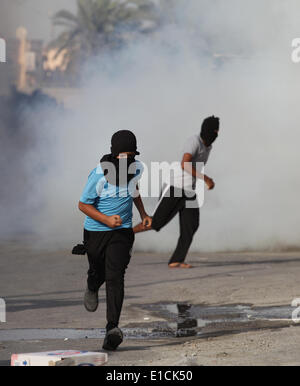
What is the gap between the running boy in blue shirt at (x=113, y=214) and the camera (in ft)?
23.5

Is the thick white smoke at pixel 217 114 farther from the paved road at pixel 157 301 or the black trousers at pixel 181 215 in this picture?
the black trousers at pixel 181 215

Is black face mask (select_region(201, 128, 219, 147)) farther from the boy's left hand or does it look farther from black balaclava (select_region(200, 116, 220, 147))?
the boy's left hand

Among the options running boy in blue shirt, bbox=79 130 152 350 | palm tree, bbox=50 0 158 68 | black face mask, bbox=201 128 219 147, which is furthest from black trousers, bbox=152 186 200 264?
palm tree, bbox=50 0 158 68

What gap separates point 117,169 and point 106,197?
0.20 m

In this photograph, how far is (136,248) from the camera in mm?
13539

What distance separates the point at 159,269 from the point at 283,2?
6176mm

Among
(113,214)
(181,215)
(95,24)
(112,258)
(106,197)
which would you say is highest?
(95,24)

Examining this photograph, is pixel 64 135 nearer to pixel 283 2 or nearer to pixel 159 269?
pixel 283 2

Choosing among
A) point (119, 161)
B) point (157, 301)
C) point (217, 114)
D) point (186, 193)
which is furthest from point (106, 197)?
point (217, 114)

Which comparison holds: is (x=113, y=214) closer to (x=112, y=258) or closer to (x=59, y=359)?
(x=112, y=258)

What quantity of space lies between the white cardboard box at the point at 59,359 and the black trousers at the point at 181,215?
17.7ft

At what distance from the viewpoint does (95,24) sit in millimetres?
53969
